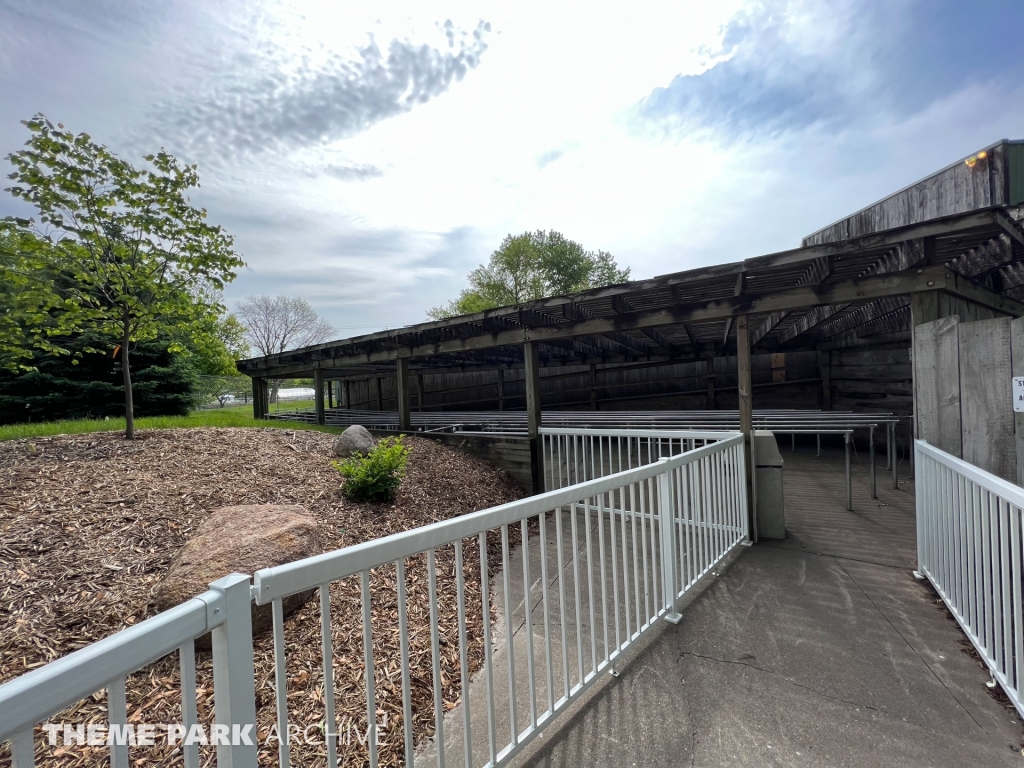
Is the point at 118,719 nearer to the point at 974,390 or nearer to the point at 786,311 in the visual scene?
the point at 974,390

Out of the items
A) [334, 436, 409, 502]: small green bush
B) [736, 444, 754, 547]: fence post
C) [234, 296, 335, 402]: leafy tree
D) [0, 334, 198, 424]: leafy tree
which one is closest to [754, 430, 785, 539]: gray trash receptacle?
[736, 444, 754, 547]: fence post

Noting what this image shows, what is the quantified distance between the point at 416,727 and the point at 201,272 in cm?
543

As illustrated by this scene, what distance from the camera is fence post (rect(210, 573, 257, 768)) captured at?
2.82 ft

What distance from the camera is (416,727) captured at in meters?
1.95

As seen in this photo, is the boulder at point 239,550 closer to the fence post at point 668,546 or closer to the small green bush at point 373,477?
the small green bush at point 373,477

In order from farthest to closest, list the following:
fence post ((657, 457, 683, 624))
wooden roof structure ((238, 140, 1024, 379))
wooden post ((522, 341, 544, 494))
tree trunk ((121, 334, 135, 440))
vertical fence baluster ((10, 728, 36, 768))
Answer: wooden post ((522, 341, 544, 494)) → tree trunk ((121, 334, 135, 440)) → wooden roof structure ((238, 140, 1024, 379)) → fence post ((657, 457, 683, 624)) → vertical fence baluster ((10, 728, 36, 768))

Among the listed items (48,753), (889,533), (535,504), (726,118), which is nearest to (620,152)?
(726,118)

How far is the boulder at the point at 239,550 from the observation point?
2361 millimetres

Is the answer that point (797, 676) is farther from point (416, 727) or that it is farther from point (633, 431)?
point (633, 431)

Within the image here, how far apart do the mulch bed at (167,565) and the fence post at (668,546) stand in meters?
1.19

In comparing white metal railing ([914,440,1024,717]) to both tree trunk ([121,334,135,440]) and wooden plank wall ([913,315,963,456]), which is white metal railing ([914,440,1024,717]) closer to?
wooden plank wall ([913,315,963,456])

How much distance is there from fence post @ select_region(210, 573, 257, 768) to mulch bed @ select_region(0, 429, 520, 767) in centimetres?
119

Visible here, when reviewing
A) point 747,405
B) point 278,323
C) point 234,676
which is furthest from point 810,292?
point 278,323

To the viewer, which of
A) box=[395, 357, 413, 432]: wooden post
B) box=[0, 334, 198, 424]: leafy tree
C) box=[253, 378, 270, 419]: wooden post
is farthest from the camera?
box=[253, 378, 270, 419]: wooden post
